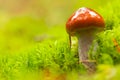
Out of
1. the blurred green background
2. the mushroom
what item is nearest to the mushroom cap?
the mushroom

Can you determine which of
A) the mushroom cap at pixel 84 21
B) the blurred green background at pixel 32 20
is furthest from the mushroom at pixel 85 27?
the blurred green background at pixel 32 20

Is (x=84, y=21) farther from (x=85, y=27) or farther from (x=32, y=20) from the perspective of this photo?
(x=32, y=20)

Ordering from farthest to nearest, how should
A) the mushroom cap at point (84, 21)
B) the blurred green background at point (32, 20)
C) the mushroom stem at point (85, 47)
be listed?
the blurred green background at point (32, 20) < the mushroom stem at point (85, 47) < the mushroom cap at point (84, 21)

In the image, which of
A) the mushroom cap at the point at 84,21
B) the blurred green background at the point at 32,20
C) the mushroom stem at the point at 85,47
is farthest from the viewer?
the blurred green background at the point at 32,20

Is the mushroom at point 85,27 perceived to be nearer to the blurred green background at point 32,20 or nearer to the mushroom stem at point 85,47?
the mushroom stem at point 85,47

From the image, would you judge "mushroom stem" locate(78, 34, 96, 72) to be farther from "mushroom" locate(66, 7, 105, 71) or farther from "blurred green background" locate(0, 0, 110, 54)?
"blurred green background" locate(0, 0, 110, 54)

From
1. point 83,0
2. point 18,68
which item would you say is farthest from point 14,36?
point 18,68

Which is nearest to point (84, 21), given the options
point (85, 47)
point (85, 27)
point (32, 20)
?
point (85, 27)

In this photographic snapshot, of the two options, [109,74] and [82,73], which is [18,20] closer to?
→ [82,73]
